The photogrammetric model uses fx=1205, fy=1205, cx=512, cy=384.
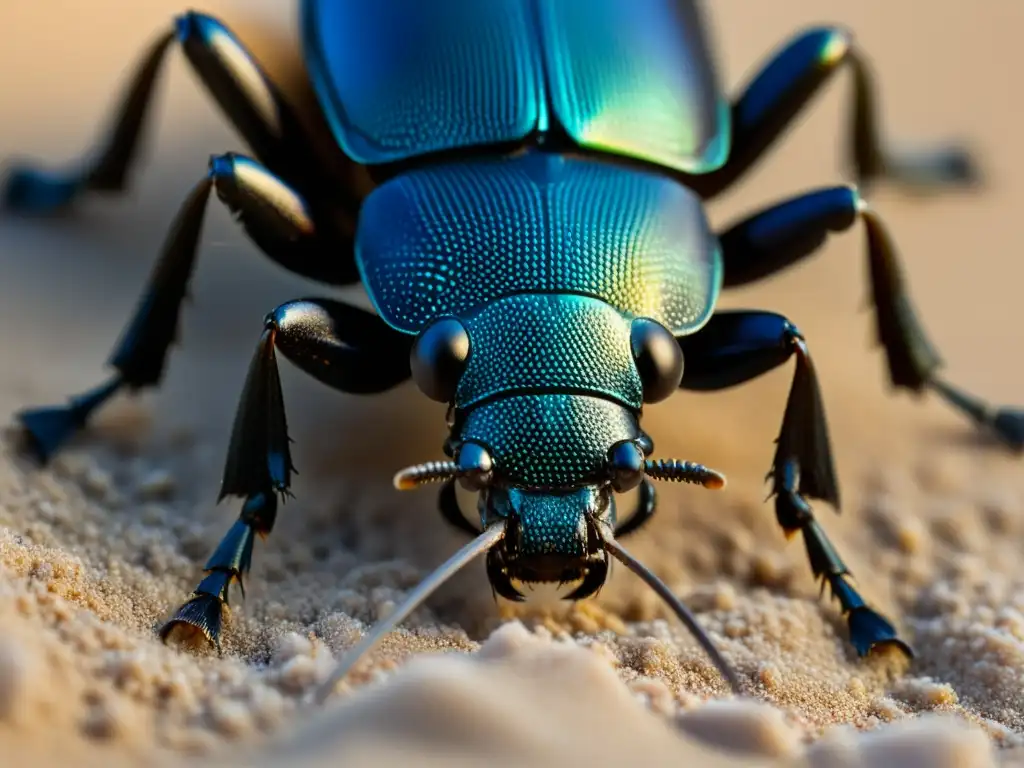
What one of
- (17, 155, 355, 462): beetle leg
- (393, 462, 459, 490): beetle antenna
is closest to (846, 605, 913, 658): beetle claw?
(393, 462, 459, 490): beetle antenna

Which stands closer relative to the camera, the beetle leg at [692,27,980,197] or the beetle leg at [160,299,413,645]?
the beetle leg at [160,299,413,645]

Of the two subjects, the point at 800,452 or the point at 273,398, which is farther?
the point at 800,452

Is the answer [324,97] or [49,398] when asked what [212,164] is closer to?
[324,97]

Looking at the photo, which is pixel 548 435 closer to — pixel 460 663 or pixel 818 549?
pixel 460 663

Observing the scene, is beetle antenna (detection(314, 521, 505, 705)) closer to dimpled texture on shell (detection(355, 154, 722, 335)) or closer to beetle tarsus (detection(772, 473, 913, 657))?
dimpled texture on shell (detection(355, 154, 722, 335))

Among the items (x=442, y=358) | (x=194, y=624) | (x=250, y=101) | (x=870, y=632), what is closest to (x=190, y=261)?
(x=250, y=101)

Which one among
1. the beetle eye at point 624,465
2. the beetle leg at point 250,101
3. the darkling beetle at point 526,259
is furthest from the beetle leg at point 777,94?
the beetle eye at point 624,465
